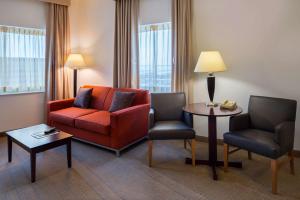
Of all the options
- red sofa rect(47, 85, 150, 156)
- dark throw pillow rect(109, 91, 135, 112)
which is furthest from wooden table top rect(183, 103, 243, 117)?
dark throw pillow rect(109, 91, 135, 112)

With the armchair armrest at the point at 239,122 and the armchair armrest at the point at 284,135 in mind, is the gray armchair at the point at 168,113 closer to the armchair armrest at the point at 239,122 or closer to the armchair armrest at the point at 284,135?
the armchair armrest at the point at 239,122

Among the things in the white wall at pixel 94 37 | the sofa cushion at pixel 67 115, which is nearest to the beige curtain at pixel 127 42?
the white wall at pixel 94 37

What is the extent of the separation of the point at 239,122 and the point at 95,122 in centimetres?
194

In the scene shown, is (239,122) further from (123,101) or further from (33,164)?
(33,164)

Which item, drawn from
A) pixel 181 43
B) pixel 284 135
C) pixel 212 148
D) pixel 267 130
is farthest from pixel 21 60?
pixel 284 135

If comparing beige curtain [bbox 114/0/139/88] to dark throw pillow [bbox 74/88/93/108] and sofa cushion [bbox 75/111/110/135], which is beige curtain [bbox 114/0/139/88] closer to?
dark throw pillow [bbox 74/88/93/108]

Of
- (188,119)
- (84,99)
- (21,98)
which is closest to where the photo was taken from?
(188,119)

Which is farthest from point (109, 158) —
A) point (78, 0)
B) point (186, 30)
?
point (78, 0)

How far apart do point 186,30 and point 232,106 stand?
145 cm

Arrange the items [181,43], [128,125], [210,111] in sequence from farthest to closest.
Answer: [181,43] → [128,125] → [210,111]

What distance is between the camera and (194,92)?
11.9ft

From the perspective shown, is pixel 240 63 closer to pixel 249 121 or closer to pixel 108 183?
pixel 249 121

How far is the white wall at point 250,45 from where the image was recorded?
2844mm

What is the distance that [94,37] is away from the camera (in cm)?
470
